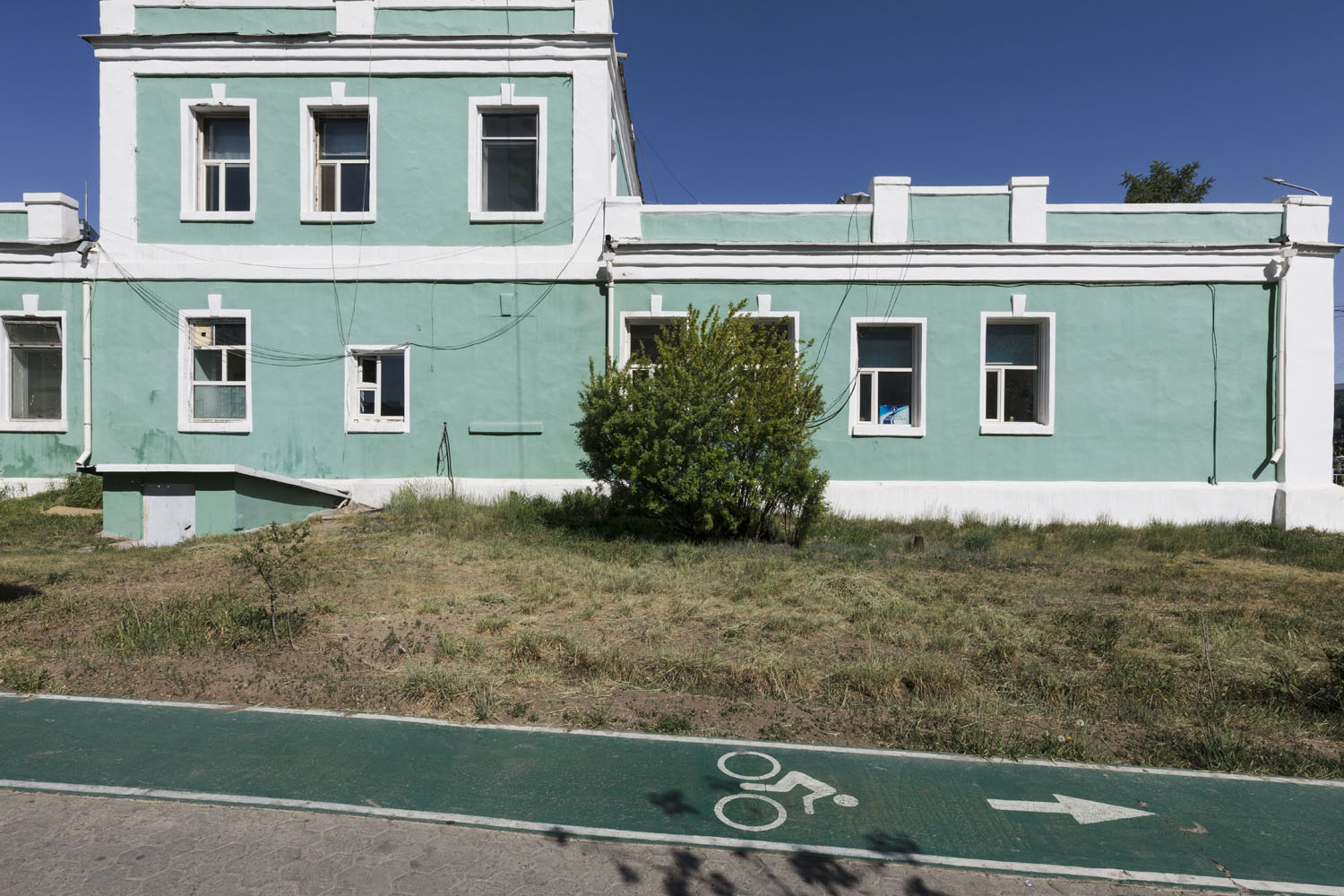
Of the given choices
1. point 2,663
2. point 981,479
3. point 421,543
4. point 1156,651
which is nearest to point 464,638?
point 2,663

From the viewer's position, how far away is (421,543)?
37.0ft

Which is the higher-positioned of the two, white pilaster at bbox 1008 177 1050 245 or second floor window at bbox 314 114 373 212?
second floor window at bbox 314 114 373 212

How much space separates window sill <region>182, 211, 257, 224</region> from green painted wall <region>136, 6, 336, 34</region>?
3.49m

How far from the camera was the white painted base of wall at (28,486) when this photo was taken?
14742mm

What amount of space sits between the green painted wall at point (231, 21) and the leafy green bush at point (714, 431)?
379 inches

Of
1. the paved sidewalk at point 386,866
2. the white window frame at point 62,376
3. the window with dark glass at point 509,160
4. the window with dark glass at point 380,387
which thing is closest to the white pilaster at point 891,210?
the window with dark glass at point 509,160

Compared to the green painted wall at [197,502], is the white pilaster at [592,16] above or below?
above

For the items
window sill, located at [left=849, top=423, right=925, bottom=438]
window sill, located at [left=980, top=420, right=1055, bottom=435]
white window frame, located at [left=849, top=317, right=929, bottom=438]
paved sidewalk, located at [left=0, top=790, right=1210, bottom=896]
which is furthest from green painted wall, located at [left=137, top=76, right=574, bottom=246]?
paved sidewalk, located at [left=0, top=790, right=1210, bottom=896]

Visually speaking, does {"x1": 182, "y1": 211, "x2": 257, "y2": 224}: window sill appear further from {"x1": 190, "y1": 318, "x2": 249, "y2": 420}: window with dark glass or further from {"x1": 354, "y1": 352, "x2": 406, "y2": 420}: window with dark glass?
{"x1": 354, "y1": 352, "x2": 406, "y2": 420}: window with dark glass

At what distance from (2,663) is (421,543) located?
210 inches

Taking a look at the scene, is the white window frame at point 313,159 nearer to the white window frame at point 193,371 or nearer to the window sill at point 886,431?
the white window frame at point 193,371

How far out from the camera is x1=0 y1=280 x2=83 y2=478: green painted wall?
48.9 feet

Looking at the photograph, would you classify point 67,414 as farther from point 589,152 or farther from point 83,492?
point 589,152

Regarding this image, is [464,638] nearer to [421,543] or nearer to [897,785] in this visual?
[897,785]
